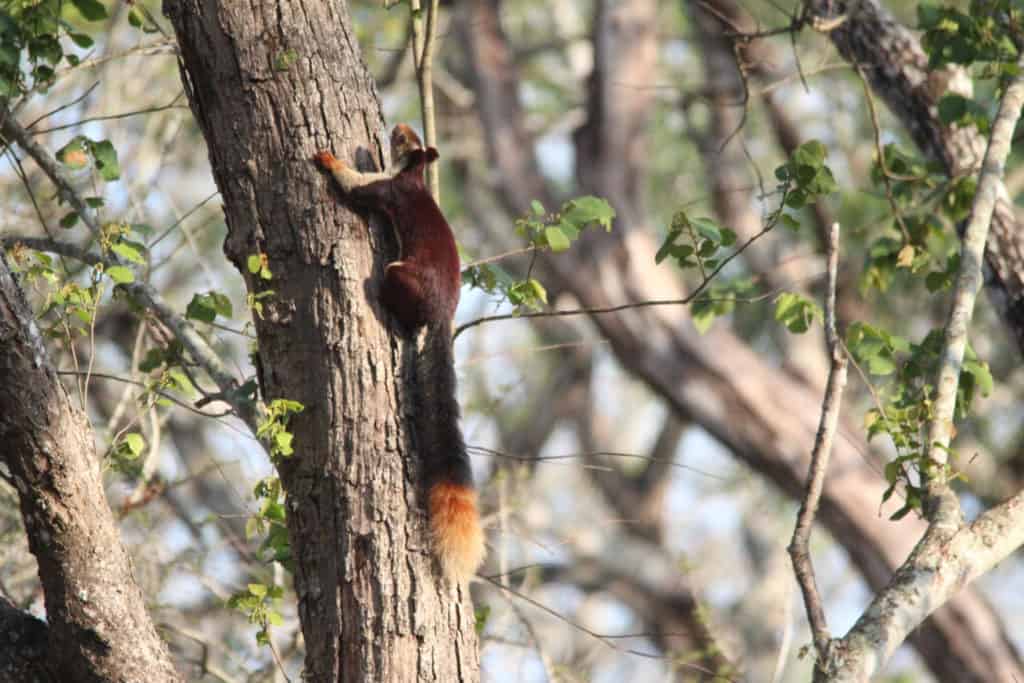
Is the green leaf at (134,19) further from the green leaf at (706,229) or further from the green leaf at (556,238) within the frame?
the green leaf at (706,229)

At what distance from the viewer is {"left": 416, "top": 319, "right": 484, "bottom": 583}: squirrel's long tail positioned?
97.4 inches

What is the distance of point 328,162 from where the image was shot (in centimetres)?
254

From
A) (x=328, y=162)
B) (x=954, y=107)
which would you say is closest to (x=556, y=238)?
(x=328, y=162)

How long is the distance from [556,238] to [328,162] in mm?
600

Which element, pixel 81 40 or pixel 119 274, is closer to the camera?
pixel 119 274

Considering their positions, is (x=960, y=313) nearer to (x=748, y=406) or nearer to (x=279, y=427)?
(x=279, y=427)

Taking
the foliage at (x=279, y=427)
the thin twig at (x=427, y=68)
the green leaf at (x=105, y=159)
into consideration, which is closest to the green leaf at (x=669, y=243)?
the thin twig at (x=427, y=68)

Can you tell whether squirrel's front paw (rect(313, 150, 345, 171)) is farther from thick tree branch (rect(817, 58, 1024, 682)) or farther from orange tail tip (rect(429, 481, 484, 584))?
thick tree branch (rect(817, 58, 1024, 682))

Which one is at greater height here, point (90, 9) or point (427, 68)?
point (90, 9)

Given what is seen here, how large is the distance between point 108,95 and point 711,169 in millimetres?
3961

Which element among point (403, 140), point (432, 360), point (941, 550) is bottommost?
point (941, 550)

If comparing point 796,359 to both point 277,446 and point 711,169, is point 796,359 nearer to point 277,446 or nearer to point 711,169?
point 711,169

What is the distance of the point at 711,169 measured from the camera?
8125mm

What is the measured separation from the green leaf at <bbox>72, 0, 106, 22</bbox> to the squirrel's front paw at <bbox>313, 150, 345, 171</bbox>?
1.07m
